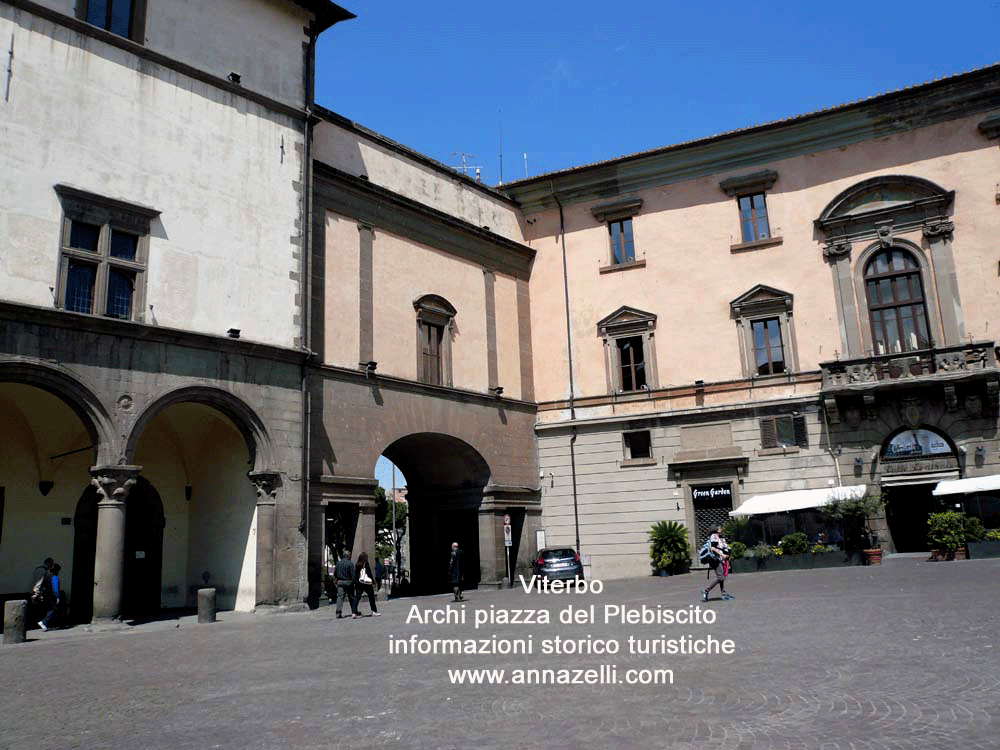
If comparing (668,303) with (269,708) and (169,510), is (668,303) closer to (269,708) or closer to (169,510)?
(169,510)

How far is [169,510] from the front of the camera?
2353cm

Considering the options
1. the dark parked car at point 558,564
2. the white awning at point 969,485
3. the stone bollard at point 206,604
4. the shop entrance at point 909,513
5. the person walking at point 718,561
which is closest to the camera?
the person walking at point 718,561

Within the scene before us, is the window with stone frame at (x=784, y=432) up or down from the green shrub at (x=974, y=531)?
up

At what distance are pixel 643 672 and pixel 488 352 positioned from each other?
21321 mm

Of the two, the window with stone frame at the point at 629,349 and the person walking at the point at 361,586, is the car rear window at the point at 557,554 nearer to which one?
the window with stone frame at the point at 629,349

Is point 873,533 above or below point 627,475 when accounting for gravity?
below

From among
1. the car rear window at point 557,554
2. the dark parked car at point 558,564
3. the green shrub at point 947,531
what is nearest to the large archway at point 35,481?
the dark parked car at point 558,564

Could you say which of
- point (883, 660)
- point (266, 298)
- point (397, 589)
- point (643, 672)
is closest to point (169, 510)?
point (266, 298)

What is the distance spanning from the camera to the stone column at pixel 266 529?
20.8 meters

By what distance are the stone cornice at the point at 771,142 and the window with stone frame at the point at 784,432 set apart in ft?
29.4

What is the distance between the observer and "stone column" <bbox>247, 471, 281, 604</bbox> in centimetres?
2081

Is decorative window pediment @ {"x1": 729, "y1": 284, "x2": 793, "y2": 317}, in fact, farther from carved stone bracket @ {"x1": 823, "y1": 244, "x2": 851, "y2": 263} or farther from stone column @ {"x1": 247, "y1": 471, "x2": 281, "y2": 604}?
stone column @ {"x1": 247, "y1": 471, "x2": 281, "y2": 604}

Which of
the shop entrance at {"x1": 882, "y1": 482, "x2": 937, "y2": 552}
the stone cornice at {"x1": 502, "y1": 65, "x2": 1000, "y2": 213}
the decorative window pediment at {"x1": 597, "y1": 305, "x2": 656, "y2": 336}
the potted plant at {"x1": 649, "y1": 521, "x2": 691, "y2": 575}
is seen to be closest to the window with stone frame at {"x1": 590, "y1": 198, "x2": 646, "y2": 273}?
the stone cornice at {"x1": 502, "y1": 65, "x2": 1000, "y2": 213}

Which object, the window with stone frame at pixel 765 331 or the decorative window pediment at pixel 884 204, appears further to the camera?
the window with stone frame at pixel 765 331
